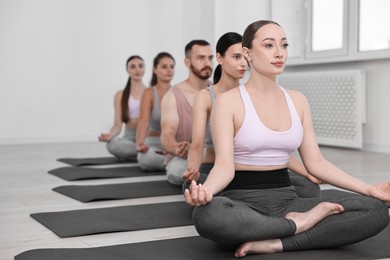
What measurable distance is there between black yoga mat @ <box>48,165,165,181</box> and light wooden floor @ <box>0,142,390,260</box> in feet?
0.28

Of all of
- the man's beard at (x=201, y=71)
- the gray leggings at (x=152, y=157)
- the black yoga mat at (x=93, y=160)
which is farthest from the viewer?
the black yoga mat at (x=93, y=160)

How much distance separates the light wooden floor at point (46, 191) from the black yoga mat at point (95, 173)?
86 mm

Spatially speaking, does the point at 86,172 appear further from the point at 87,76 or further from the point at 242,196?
the point at 87,76

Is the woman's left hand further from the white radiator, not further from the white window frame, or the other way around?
the white radiator

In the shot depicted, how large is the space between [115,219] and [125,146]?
8.18 feet

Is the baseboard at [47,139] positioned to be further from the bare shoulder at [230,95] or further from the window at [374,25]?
the bare shoulder at [230,95]

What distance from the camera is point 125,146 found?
17.8 feet

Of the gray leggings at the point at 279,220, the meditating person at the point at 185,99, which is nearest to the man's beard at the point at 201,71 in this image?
the meditating person at the point at 185,99

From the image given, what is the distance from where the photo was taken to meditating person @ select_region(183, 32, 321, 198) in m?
2.90

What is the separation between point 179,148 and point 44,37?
472 centimetres

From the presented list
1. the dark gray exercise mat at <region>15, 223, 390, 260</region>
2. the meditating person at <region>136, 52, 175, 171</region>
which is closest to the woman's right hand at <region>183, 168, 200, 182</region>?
the dark gray exercise mat at <region>15, 223, 390, 260</region>

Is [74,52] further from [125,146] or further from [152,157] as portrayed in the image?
[152,157]

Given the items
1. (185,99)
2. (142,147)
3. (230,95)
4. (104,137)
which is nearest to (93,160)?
(104,137)

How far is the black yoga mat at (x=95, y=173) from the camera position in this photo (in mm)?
4469
